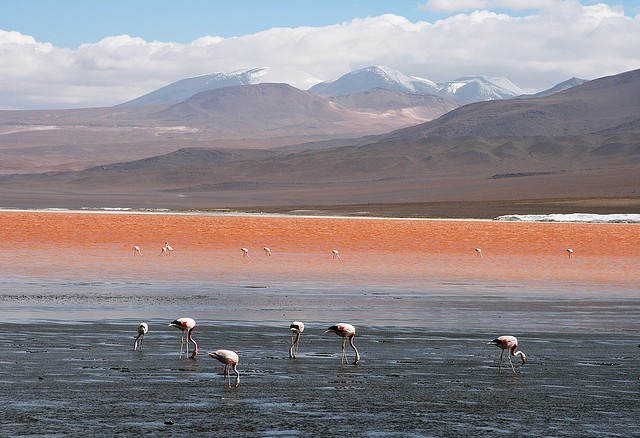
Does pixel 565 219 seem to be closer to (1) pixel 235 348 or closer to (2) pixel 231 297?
(2) pixel 231 297

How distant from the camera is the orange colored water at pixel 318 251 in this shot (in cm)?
2552

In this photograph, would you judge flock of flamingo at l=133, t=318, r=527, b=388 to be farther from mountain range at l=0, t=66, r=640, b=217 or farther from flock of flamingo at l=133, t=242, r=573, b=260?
mountain range at l=0, t=66, r=640, b=217

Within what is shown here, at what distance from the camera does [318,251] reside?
34719 millimetres

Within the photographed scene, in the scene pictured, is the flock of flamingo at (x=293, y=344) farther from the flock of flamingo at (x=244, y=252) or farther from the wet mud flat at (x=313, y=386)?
the flock of flamingo at (x=244, y=252)

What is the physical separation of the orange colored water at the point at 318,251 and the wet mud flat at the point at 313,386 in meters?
9.85

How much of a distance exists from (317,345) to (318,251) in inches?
820

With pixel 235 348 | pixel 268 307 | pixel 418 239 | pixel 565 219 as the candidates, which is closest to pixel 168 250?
pixel 418 239

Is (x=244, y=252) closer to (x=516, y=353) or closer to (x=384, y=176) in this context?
(x=516, y=353)

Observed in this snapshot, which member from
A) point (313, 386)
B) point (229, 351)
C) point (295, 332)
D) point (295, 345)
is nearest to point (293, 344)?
point (295, 332)

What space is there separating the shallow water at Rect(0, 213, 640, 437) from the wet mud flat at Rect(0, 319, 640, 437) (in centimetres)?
3

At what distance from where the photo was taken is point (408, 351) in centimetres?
1334

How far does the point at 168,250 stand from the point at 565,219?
3503 centimetres

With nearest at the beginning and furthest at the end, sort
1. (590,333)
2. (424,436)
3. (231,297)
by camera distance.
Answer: (424,436) < (590,333) < (231,297)

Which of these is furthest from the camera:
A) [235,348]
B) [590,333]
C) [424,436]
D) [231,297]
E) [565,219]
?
[565,219]
